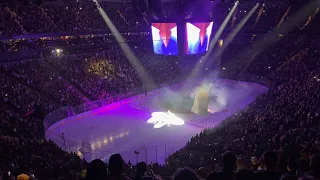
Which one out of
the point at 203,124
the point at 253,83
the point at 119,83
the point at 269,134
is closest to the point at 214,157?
the point at 269,134

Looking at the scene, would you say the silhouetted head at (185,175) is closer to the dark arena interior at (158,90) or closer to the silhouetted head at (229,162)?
the dark arena interior at (158,90)

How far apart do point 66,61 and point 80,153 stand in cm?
1581

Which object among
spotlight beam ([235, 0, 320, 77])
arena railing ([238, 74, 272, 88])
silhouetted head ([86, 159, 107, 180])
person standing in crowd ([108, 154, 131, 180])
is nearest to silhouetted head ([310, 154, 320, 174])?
person standing in crowd ([108, 154, 131, 180])

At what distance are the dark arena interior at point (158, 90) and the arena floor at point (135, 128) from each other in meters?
0.12

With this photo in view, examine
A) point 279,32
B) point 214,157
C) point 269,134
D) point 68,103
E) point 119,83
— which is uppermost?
point 279,32

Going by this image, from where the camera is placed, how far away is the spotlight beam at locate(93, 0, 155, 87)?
35.5 metres

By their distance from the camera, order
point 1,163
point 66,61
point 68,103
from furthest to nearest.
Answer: point 66,61 < point 68,103 < point 1,163

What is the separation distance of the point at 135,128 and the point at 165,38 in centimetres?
800

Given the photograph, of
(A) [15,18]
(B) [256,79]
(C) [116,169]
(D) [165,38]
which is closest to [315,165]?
(C) [116,169]

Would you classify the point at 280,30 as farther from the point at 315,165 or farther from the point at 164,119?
the point at 315,165

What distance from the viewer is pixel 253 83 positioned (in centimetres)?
3647

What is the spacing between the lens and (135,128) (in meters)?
22.5

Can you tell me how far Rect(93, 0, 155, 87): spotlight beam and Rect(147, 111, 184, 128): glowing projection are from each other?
30.2 ft

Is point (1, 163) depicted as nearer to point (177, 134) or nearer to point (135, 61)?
point (177, 134)
